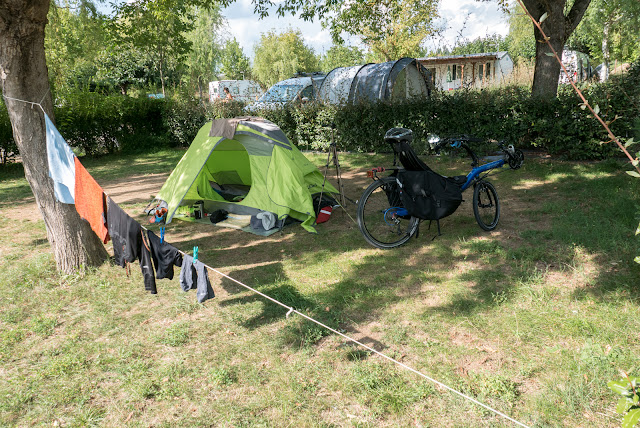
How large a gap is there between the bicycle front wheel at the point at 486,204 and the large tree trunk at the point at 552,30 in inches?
148

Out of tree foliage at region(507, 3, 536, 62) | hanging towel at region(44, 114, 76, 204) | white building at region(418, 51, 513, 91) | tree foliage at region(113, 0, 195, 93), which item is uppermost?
tree foliage at region(507, 3, 536, 62)

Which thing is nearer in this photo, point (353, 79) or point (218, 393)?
point (218, 393)

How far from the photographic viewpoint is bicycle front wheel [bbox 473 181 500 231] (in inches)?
204

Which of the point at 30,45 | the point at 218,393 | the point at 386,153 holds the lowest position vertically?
the point at 218,393

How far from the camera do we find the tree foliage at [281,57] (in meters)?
36.7

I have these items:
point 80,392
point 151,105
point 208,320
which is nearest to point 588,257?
point 208,320

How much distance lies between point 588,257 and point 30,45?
18.7 feet

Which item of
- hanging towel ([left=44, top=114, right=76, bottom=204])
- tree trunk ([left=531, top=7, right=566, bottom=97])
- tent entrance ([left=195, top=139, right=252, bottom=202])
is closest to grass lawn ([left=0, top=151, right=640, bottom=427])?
hanging towel ([left=44, top=114, right=76, bottom=204])

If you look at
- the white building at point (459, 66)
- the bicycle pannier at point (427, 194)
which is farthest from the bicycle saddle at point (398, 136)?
the white building at point (459, 66)

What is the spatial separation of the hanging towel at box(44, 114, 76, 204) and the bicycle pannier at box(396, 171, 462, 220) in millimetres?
3255

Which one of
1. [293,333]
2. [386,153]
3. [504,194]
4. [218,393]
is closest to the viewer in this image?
[218,393]

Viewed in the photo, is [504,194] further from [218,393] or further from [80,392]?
[80,392]

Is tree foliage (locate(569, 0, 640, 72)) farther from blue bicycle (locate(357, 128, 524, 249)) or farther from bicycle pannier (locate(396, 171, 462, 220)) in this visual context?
bicycle pannier (locate(396, 171, 462, 220))

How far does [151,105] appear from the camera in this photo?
14172mm
